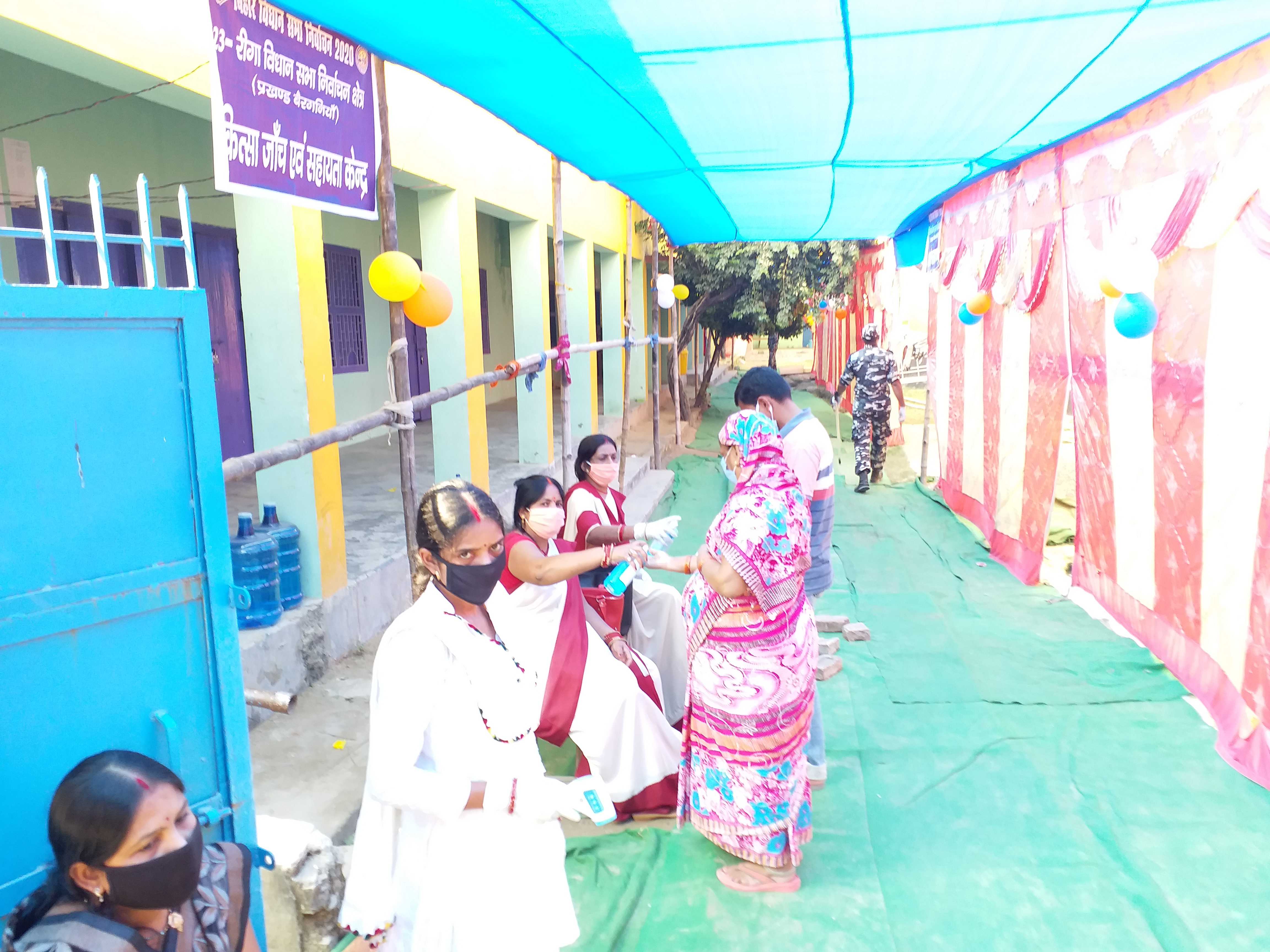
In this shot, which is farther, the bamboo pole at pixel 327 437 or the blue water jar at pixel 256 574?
the blue water jar at pixel 256 574

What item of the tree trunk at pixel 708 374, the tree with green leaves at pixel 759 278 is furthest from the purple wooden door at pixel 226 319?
the tree trunk at pixel 708 374

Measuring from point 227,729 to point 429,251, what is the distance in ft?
15.0

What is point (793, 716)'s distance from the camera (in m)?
2.88

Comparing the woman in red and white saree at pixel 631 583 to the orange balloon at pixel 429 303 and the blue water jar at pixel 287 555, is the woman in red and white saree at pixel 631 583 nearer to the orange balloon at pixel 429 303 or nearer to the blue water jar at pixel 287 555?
the orange balloon at pixel 429 303

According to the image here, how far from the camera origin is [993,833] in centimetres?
318

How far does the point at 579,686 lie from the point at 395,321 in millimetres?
1636

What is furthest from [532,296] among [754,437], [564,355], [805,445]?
[754,437]

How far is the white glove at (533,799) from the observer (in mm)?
1708

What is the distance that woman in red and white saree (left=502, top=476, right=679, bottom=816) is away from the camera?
3205 mm

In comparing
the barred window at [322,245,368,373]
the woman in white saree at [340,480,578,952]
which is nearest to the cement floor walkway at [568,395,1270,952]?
the woman in white saree at [340,480,578,952]

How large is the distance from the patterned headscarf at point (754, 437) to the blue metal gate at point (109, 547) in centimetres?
168

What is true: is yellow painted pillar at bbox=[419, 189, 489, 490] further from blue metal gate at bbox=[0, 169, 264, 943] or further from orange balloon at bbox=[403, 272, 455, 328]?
blue metal gate at bbox=[0, 169, 264, 943]

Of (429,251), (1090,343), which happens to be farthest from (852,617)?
(429,251)

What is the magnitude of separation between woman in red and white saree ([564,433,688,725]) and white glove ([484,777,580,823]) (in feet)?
6.21
